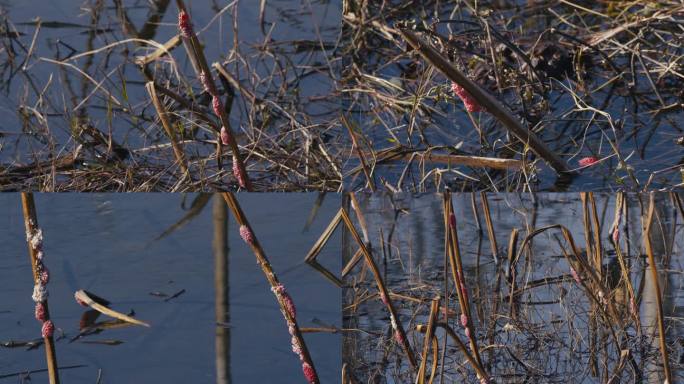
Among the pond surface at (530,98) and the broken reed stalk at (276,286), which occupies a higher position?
the pond surface at (530,98)

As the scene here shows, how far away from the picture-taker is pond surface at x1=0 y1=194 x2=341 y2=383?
4.00ft

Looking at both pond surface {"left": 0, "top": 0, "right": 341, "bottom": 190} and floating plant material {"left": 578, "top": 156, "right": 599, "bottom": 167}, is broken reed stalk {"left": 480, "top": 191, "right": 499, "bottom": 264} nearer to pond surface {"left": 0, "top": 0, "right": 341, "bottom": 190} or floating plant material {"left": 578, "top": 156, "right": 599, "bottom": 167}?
floating plant material {"left": 578, "top": 156, "right": 599, "bottom": 167}

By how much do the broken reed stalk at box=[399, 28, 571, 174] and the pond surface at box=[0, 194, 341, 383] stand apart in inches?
10.6

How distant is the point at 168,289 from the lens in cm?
125

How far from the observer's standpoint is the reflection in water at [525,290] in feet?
4.44

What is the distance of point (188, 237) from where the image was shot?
127 centimetres

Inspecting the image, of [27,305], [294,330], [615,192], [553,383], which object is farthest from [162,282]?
[615,192]

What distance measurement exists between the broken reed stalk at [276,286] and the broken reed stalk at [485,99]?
391 millimetres

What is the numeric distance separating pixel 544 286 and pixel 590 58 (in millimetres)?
621

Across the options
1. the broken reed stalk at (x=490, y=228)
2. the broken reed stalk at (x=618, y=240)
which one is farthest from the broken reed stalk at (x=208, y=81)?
the broken reed stalk at (x=618, y=240)

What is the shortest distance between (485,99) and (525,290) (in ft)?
1.08

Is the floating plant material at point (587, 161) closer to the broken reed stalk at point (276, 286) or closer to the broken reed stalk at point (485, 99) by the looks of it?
the broken reed stalk at point (485, 99)

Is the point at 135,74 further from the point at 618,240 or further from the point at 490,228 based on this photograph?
the point at 618,240

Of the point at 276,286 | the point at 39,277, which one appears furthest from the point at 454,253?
the point at 39,277
